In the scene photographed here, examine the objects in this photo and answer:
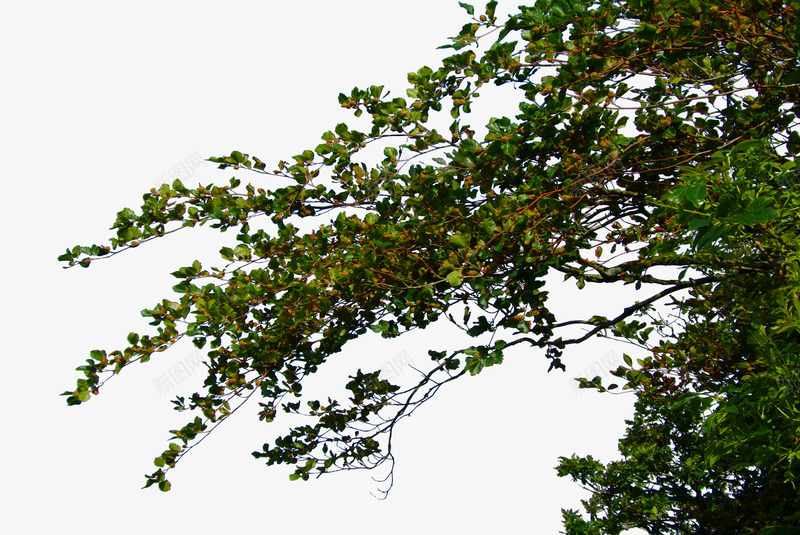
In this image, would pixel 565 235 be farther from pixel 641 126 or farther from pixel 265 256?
pixel 265 256

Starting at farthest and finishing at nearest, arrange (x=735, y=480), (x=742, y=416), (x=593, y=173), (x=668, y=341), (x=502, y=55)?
(x=735, y=480) < (x=668, y=341) < (x=502, y=55) < (x=593, y=173) < (x=742, y=416)

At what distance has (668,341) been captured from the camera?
19.9ft

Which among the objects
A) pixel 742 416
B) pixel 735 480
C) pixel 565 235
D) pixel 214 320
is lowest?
pixel 742 416

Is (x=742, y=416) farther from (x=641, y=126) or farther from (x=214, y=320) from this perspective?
(x=214, y=320)

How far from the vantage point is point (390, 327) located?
4500 mm

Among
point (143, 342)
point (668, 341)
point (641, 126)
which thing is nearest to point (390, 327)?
point (143, 342)

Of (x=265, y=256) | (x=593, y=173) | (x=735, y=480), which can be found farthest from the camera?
(x=735, y=480)

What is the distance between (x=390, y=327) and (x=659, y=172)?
2.19 m

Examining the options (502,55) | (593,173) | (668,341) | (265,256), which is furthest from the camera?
(668,341)

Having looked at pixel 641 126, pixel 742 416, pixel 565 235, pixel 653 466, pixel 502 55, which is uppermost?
pixel 502 55

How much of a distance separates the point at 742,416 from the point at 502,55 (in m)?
2.57

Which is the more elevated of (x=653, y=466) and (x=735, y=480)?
(x=653, y=466)

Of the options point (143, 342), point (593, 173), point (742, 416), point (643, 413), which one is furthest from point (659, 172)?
point (143, 342)

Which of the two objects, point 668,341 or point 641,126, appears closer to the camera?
point 641,126
